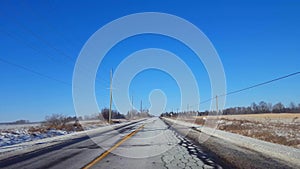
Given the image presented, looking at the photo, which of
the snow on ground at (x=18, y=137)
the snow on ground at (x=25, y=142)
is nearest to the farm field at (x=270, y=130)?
the snow on ground at (x=25, y=142)

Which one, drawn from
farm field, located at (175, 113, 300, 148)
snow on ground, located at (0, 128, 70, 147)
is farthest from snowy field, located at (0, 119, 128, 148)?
farm field, located at (175, 113, 300, 148)

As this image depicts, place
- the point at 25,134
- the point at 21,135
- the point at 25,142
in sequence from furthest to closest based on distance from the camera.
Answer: the point at 25,134
the point at 21,135
the point at 25,142

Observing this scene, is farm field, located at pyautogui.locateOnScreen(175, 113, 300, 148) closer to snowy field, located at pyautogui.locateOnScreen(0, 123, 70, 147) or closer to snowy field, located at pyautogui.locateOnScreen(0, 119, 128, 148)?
snowy field, located at pyautogui.locateOnScreen(0, 119, 128, 148)

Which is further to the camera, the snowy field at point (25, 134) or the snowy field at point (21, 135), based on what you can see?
the snowy field at point (25, 134)

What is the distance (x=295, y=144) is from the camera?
15.4 meters

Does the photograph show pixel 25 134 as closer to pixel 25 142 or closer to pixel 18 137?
pixel 18 137

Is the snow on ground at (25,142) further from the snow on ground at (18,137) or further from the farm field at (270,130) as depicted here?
the farm field at (270,130)

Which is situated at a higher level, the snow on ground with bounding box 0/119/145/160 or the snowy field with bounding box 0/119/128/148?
the snowy field with bounding box 0/119/128/148

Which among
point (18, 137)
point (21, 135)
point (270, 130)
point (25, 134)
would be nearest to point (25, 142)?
point (18, 137)

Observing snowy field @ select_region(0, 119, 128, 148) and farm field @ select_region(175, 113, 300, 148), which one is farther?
snowy field @ select_region(0, 119, 128, 148)

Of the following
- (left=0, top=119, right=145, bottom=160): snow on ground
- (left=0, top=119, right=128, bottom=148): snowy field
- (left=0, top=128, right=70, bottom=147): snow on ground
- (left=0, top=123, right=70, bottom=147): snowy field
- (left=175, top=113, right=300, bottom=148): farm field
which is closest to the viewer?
(left=0, top=119, right=145, bottom=160): snow on ground

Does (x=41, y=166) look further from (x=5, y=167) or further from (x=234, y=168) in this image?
(x=234, y=168)

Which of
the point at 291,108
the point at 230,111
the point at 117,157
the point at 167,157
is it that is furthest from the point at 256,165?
the point at 230,111

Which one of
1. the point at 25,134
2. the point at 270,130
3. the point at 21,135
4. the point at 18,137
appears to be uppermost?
the point at 25,134
